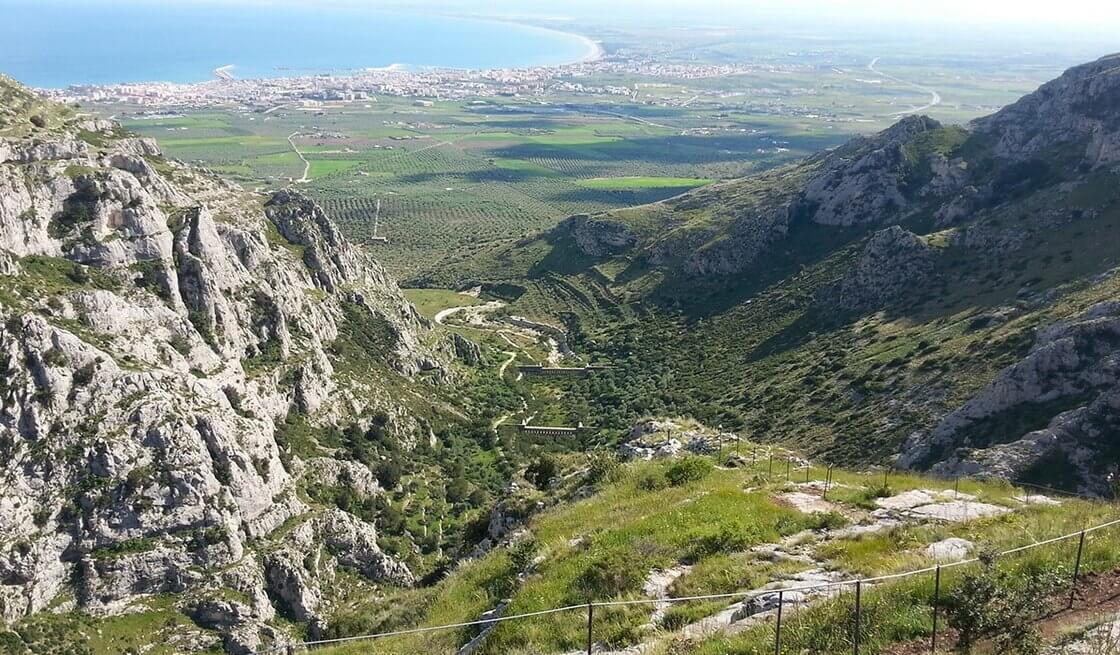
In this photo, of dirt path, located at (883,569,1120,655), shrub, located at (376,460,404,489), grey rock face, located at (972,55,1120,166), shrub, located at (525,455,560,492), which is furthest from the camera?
grey rock face, located at (972,55,1120,166)

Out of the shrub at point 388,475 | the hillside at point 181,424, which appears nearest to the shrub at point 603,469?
the hillside at point 181,424

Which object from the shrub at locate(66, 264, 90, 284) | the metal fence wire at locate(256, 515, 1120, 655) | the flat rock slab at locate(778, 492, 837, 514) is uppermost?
the metal fence wire at locate(256, 515, 1120, 655)

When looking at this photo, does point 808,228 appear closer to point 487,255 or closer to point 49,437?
point 487,255

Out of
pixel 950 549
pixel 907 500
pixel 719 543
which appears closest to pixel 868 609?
pixel 950 549

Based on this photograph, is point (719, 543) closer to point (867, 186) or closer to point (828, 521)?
point (828, 521)

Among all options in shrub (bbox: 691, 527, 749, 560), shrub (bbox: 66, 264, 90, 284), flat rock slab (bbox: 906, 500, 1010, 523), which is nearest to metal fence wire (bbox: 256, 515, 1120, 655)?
shrub (bbox: 691, 527, 749, 560)

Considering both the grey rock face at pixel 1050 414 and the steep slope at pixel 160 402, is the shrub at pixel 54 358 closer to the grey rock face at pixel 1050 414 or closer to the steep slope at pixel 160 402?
the steep slope at pixel 160 402

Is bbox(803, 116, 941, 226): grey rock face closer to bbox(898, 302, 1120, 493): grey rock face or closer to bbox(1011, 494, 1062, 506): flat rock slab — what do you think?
bbox(898, 302, 1120, 493): grey rock face
